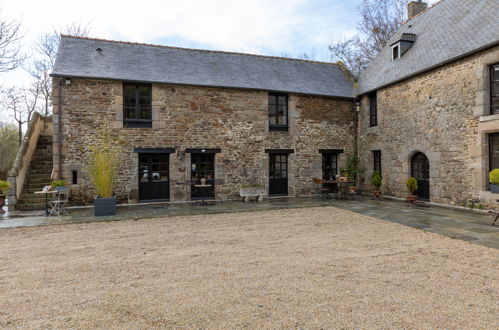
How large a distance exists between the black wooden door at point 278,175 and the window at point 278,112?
3.78ft

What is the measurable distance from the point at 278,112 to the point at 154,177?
17.6ft

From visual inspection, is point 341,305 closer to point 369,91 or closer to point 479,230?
point 479,230

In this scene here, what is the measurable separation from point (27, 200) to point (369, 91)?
12.6m

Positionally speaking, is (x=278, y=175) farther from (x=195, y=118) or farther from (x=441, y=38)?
(x=441, y=38)

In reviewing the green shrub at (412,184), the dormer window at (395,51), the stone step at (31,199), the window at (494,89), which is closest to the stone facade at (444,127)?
the window at (494,89)

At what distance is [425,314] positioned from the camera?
265cm

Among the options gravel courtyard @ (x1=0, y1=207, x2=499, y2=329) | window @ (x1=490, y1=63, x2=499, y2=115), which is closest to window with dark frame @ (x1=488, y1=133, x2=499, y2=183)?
window @ (x1=490, y1=63, x2=499, y2=115)

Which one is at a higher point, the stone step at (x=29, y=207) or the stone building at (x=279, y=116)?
the stone building at (x=279, y=116)

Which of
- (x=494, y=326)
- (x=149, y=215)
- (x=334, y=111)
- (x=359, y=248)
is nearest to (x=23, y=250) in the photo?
(x=149, y=215)

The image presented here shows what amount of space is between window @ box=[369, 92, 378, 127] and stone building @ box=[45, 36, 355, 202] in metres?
0.77

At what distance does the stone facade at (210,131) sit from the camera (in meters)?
9.35

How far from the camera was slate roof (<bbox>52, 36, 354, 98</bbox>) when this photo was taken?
9.74 meters

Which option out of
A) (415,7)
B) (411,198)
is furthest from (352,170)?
(415,7)

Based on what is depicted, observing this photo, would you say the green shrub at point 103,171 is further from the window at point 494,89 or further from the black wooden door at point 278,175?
the window at point 494,89
